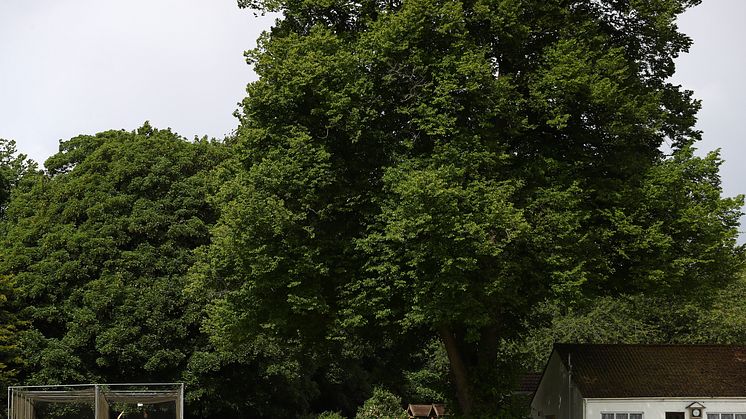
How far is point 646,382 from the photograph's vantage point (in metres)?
32.0

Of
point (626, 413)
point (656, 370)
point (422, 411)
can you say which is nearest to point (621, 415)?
point (626, 413)

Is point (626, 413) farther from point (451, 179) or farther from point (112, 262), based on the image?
point (112, 262)

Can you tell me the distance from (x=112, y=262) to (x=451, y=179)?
19.1 metres

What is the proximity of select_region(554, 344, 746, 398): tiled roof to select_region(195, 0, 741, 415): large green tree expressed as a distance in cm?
621

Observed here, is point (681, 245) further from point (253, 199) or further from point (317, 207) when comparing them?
point (253, 199)

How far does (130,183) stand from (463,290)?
839 inches

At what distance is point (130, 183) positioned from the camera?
3978 centimetres

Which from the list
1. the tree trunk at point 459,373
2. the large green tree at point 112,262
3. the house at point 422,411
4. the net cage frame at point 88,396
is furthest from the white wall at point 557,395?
the house at point 422,411

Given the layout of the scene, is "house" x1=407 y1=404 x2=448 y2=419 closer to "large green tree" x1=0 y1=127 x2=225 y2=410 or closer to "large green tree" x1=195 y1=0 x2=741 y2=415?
"large green tree" x1=0 y1=127 x2=225 y2=410

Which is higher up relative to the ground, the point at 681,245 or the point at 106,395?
the point at 681,245

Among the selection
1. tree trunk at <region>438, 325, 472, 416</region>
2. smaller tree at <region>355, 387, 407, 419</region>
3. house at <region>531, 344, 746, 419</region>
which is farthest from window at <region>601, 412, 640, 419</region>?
smaller tree at <region>355, 387, 407, 419</region>

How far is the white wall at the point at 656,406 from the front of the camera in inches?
1211

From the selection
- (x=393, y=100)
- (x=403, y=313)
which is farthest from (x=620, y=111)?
(x=403, y=313)

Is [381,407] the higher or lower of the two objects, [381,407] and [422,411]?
the higher
